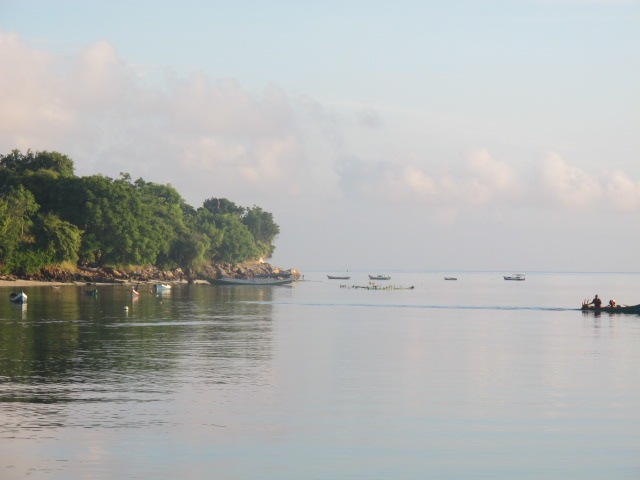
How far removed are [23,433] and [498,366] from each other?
27541 mm

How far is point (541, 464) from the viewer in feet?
80.5

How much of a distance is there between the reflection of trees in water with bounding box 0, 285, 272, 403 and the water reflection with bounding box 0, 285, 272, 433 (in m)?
0.04

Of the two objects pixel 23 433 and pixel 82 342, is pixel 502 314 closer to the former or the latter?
pixel 82 342

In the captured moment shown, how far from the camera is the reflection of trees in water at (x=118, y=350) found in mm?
36094

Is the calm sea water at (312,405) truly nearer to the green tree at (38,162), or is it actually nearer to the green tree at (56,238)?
the green tree at (56,238)

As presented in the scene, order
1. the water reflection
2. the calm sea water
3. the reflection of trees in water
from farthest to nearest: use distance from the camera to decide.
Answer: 1. the reflection of trees in water
2. the water reflection
3. the calm sea water

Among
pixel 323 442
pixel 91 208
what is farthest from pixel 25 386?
pixel 91 208

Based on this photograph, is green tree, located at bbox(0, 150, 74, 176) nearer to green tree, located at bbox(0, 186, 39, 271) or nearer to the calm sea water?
green tree, located at bbox(0, 186, 39, 271)

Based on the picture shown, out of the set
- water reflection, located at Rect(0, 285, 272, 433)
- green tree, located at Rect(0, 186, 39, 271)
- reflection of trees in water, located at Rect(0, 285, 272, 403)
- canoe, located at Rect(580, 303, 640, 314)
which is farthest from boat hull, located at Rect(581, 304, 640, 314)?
green tree, located at Rect(0, 186, 39, 271)

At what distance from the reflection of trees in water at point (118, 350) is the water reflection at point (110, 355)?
42 mm

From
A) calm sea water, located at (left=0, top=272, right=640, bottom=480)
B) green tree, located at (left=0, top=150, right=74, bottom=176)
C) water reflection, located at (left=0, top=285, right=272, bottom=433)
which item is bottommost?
calm sea water, located at (left=0, top=272, right=640, bottom=480)

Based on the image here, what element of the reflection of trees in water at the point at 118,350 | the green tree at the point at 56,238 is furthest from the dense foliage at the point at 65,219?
the reflection of trees in water at the point at 118,350

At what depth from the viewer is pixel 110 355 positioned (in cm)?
4750

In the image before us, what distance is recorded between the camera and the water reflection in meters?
33.3
